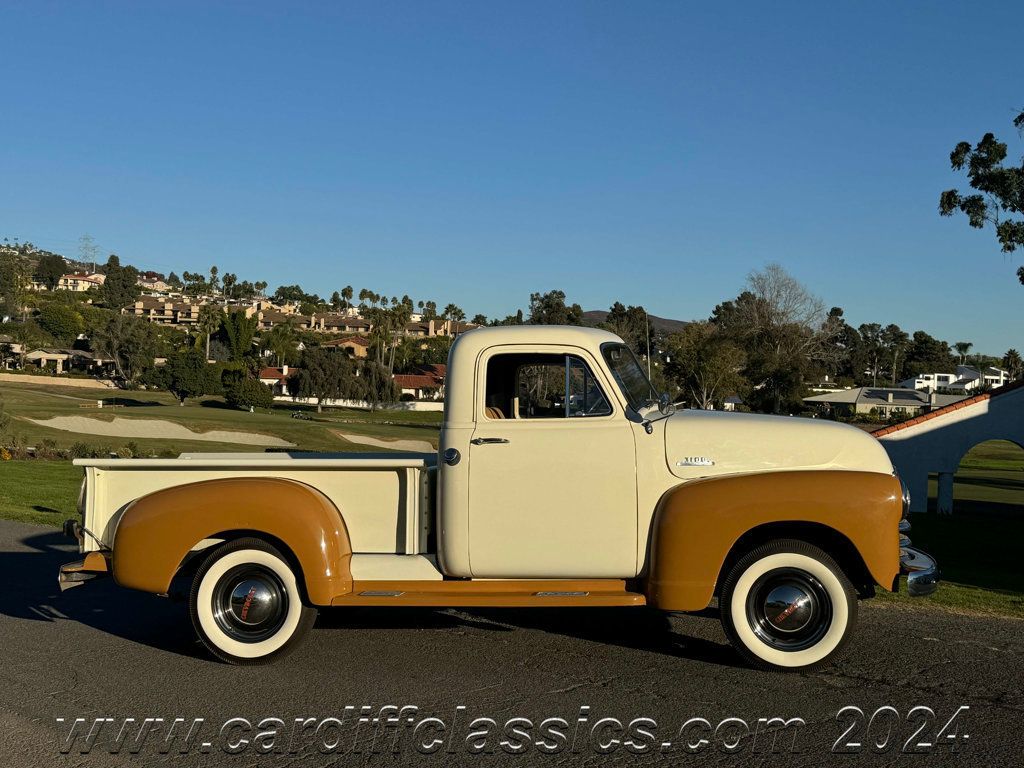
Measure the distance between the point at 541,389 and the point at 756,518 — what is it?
1796 millimetres

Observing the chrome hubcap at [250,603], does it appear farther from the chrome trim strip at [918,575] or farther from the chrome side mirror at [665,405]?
the chrome trim strip at [918,575]

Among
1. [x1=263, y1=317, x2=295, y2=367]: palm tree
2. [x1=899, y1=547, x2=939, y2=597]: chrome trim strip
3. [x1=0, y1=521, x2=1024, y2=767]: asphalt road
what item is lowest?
[x1=0, y1=521, x2=1024, y2=767]: asphalt road

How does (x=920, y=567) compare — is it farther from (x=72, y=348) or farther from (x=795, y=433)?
(x=72, y=348)

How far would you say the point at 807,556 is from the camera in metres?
6.04

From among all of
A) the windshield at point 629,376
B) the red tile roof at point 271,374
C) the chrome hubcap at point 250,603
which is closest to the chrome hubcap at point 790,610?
the windshield at point 629,376

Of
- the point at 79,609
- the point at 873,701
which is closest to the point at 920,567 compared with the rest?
the point at 873,701

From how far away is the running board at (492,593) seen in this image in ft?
20.2

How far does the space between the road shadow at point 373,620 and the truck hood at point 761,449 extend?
1.28m

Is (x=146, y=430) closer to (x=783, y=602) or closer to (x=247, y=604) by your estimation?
(x=247, y=604)

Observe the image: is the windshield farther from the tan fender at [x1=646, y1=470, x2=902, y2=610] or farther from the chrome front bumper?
the chrome front bumper

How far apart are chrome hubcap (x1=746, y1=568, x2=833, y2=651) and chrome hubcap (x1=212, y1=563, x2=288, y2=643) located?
3039 millimetres

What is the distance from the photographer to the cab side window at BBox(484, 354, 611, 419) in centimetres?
648

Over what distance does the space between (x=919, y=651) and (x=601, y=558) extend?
2.23 meters

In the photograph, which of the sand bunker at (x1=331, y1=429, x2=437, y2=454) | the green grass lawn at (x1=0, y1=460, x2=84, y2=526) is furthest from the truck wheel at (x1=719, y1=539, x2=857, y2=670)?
the sand bunker at (x1=331, y1=429, x2=437, y2=454)
